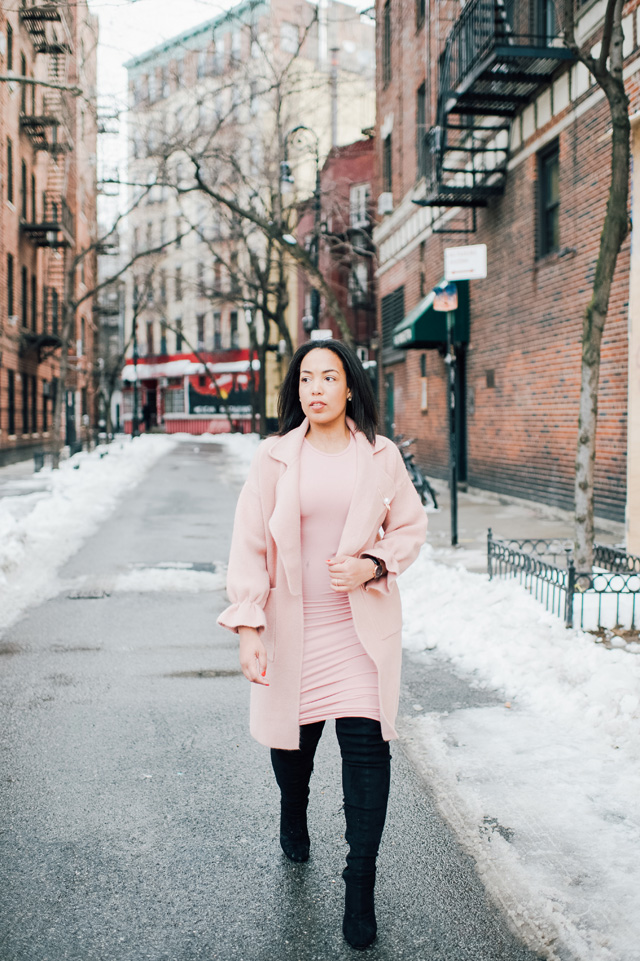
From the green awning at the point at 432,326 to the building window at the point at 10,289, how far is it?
50.6 ft

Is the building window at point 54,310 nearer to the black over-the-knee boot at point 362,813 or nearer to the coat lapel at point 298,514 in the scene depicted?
the coat lapel at point 298,514

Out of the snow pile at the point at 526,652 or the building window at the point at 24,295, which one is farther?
the building window at the point at 24,295

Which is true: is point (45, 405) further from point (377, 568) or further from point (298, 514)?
point (377, 568)

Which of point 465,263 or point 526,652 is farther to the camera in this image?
point 465,263

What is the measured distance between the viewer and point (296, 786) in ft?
10.7

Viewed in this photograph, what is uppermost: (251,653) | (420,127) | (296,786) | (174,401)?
(420,127)

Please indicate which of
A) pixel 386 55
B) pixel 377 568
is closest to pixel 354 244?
pixel 386 55

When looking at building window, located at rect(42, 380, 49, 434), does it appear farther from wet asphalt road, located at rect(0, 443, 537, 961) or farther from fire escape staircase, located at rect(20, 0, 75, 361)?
wet asphalt road, located at rect(0, 443, 537, 961)

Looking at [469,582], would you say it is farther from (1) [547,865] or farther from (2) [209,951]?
(2) [209,951]

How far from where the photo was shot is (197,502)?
58.4 ft

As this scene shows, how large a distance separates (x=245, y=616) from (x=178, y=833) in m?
1.27

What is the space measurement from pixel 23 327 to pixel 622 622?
27.7m

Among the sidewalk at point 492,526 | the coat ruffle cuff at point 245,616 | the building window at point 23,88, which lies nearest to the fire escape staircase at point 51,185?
the building window at point 23,88

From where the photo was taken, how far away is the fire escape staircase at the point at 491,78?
12695 mm
